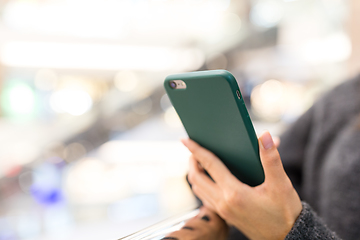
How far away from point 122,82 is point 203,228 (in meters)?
2.44

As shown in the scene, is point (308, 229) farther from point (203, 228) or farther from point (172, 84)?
point (172, 84)

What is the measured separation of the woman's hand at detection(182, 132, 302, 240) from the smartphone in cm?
3

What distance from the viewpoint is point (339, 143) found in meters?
0.70

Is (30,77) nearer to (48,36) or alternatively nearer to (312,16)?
(48,36)

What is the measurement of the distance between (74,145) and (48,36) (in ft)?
3.13

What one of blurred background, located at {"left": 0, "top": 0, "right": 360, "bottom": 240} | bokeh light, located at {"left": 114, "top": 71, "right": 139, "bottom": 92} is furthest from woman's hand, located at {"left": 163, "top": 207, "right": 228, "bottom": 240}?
bokeh light, located at {"left": 114, "top": 71, "right": 139, "bottom": 92}

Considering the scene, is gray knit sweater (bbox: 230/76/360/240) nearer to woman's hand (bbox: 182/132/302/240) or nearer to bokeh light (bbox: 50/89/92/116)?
woman's hand (bbox: 182/132/302/240)

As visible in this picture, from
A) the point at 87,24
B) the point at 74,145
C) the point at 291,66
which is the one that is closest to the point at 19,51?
the point at 87,24

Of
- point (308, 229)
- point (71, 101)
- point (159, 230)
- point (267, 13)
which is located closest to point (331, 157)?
point (308, 229)

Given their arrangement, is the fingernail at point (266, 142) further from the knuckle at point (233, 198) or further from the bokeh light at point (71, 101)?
the bokeh light at point (71, 101)

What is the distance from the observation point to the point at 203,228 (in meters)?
0.40

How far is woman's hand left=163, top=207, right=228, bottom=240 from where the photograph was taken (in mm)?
359

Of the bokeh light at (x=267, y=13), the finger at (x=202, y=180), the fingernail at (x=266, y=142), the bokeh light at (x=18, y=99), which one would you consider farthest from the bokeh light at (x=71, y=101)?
the fingernail at (x=266, y=142)

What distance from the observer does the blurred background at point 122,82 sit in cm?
219
